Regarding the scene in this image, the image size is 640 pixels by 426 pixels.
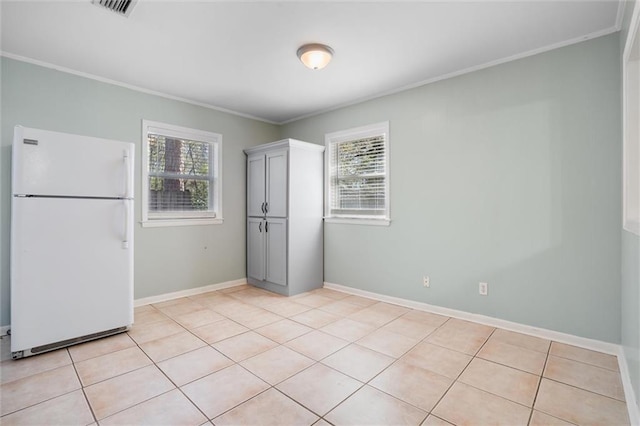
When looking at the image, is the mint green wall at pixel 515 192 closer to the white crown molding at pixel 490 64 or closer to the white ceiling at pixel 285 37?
the white crown molding at pixel 490 64

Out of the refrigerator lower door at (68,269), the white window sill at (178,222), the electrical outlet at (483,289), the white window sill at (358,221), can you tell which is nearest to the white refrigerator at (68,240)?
the refrigerator lower door at (68,269)

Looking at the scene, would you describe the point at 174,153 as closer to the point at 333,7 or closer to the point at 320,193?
the point at 320,193

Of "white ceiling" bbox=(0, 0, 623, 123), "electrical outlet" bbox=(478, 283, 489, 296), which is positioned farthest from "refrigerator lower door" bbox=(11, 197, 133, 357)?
"electrical outlet" bbox=(478, 283, 489, 296)

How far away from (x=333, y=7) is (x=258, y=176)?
2657 millimetres

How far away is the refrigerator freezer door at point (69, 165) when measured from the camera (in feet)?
7.69

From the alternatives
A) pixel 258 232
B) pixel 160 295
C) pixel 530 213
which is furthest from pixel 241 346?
pixel 530 213

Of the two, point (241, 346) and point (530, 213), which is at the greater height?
point (530, 213)

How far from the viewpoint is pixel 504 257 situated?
9.55 ft

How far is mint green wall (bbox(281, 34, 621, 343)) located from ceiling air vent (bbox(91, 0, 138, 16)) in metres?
2.65

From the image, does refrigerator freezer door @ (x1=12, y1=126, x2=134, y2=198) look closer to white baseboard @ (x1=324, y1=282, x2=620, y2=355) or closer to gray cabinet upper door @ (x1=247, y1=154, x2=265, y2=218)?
gray cabinet upper door @ (x1=247, y1=154, x2=265, y2=218)

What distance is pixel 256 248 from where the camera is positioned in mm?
4512

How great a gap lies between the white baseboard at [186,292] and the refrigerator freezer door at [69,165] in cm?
149

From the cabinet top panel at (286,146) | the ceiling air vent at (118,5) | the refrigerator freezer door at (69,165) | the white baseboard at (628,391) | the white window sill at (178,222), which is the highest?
the ceiling air vent at (118,5)

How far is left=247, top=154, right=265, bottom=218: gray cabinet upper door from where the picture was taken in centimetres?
441
